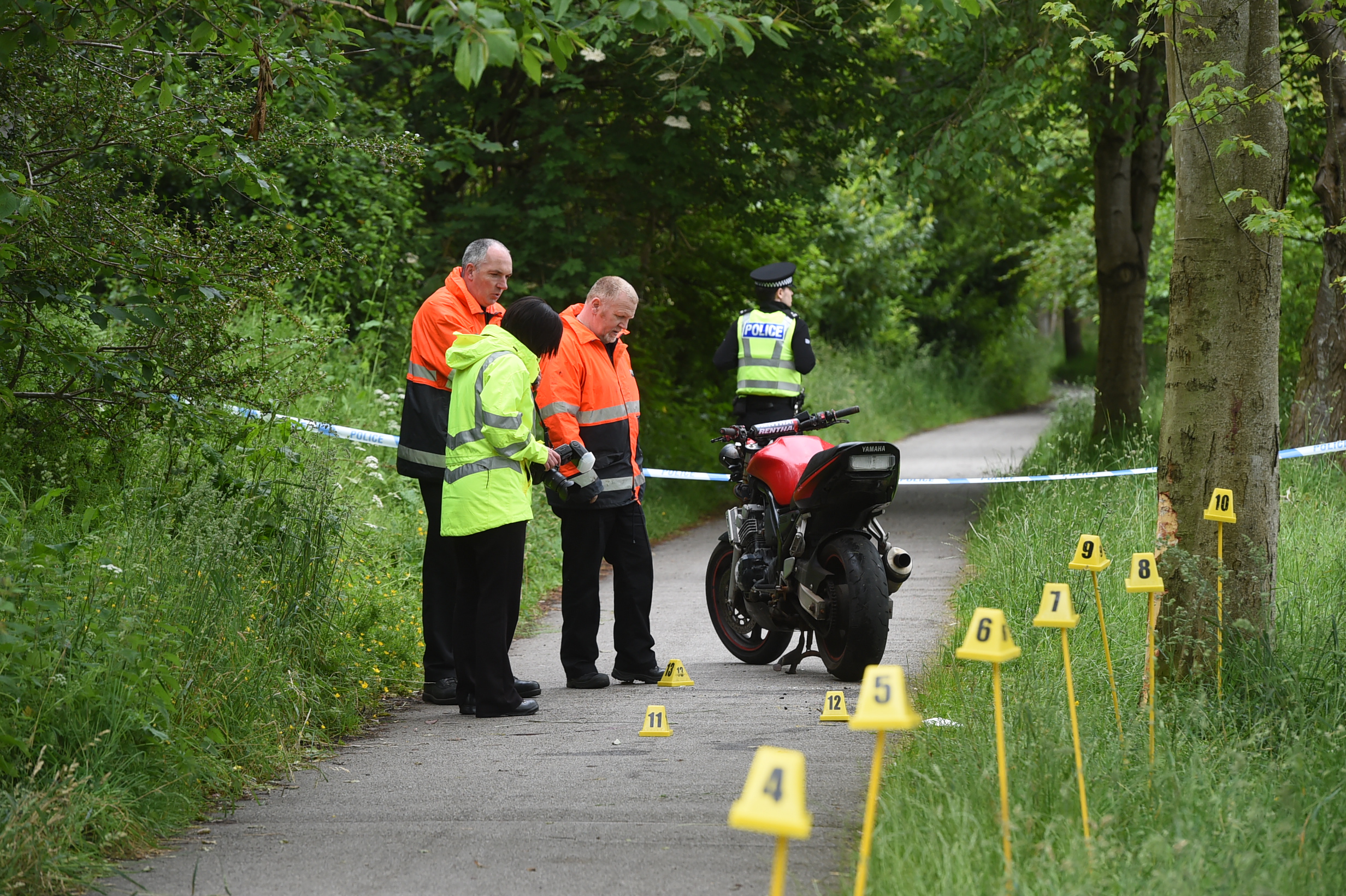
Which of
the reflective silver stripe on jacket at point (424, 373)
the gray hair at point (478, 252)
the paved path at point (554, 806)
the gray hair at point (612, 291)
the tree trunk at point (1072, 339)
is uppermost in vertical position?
the tree trunk at point (1072, 339)

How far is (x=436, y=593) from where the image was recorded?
679 cm

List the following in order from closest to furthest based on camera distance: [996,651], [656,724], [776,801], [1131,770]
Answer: [776,801], [996,651], [1131,770], [656,724]

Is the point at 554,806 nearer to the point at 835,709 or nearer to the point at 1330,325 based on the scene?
the point at 835,709

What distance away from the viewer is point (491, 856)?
408cm

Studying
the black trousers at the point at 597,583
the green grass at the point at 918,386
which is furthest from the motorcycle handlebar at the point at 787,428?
the green grass at the point at 918,386

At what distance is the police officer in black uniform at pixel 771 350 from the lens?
10250mm

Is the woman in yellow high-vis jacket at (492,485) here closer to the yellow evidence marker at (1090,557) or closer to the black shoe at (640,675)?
the black shoe at (640,675)

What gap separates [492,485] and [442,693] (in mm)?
1271

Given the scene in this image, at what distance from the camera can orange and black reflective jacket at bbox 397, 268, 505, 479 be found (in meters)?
6.67

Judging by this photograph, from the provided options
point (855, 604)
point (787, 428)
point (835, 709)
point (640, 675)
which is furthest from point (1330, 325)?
point (835, 709)

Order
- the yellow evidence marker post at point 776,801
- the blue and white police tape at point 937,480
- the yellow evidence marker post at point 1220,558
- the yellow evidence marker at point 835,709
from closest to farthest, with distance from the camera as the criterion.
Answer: the yellow evidence marker post at point 776,801
the yellow evidence marker post at point 1220,558
the yellow evidence marker at point 835,709
the blue and white police tape at point 937,480

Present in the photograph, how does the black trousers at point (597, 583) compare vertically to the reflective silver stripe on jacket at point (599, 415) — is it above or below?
below

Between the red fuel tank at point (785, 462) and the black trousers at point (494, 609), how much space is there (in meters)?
1.60

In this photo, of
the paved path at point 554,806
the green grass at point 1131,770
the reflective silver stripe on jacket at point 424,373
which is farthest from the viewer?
the reflective silver stripe on jacket at point 424,373
